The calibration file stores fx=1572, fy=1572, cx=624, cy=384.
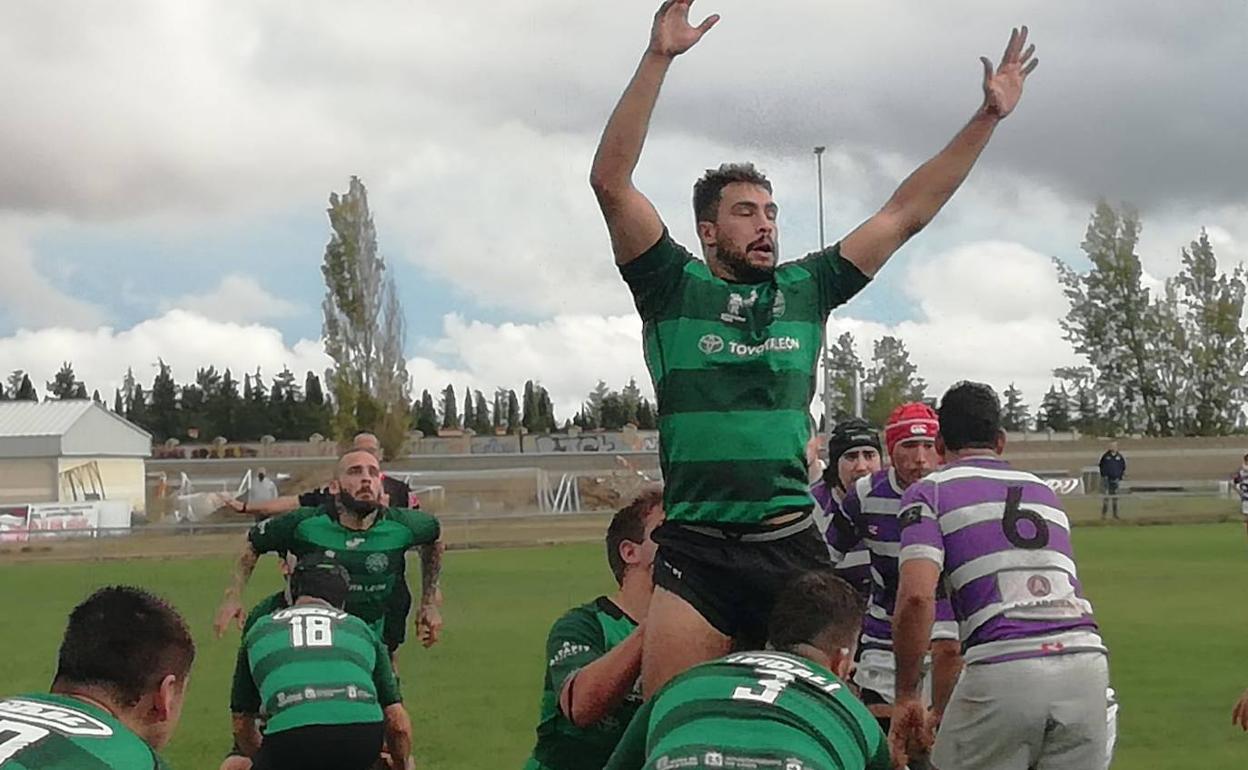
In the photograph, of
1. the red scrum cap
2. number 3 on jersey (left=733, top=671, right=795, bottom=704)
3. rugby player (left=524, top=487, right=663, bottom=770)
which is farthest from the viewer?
the red scrum cap

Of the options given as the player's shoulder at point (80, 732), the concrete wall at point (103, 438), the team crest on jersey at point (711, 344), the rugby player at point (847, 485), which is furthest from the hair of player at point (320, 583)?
the concrete wall at point (103, 438)

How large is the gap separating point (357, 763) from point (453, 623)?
1370 cm

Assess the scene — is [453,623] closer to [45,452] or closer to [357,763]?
[357,763]

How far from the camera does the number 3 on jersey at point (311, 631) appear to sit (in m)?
7.04

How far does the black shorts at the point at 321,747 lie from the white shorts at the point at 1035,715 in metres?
2.55

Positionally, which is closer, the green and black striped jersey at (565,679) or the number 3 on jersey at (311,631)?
the green and black striped jersey at (565,679)

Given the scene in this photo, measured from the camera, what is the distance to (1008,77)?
16.8 feet

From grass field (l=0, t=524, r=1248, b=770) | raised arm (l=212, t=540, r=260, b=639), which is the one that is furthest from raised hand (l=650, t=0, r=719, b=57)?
grass field (l=0, t=524, r=1248, b=770)

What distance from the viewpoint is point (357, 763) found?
22.8 feet

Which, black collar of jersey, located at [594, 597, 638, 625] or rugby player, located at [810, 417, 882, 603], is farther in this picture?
rugby player, located at [810, 417, 882, 603]

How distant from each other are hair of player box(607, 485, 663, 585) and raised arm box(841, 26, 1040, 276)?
4.11ft

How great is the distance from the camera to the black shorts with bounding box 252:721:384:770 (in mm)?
6758

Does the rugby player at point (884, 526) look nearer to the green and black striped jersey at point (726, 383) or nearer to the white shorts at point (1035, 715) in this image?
the white shorts at point (1035, 715)

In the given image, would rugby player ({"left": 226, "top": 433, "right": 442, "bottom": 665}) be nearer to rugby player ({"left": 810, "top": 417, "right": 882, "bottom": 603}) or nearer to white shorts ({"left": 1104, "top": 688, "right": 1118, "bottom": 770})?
rugby player ({"left": 810, "top": 417, "right": 882, "bottom": 603})
